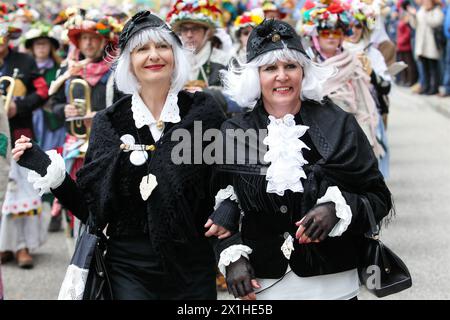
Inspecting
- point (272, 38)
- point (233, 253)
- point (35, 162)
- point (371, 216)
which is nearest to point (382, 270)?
point (371, 216)

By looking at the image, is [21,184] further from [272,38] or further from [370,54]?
[272,38]

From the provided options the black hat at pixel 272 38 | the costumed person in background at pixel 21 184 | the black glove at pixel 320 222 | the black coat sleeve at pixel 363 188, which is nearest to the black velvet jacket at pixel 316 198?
the black coat sleeve at pixel 363 188

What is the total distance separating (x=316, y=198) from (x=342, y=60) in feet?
10.3

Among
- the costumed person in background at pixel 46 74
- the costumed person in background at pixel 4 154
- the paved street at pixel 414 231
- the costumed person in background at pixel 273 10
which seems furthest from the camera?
the costumed person in background at pixel 273 10

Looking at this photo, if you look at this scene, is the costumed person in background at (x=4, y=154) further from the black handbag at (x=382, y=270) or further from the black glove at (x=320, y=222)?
the black handbag at (x=382, y=270)

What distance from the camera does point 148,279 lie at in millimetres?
4215

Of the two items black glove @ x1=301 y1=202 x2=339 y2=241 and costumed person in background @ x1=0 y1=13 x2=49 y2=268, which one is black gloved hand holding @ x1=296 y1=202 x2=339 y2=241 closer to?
black glove @ x1=301 y1=202 x2=339 y2=241

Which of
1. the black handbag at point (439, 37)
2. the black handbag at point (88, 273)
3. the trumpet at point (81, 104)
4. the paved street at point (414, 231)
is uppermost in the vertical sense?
the trumpet at point (81, 104)

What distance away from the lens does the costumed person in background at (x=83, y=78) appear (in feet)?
21.7

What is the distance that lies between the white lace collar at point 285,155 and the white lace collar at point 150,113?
0.67m

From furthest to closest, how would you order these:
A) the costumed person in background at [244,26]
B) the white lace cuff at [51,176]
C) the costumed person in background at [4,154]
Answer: the costumed person in background at [244,26] < the costumed person in background at [4,154] < the white lace cuff at [51,176]

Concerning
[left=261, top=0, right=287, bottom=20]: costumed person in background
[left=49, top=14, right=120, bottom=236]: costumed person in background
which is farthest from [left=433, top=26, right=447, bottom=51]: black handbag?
[left=49, top=14, right=120, bottom=236]: costumed person in background
